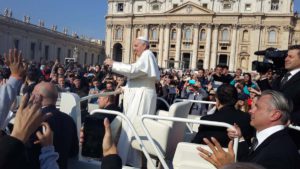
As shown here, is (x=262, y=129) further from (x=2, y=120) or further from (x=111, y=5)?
(x=111, y=5)

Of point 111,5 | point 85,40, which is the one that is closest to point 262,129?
point 111,5

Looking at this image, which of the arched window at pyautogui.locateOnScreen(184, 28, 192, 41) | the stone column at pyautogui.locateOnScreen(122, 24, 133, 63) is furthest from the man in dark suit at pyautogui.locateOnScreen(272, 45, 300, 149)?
the stone column at pyautogui.locateOnScreen(122, 24, 133, 63)

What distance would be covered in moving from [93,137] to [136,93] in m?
1.01

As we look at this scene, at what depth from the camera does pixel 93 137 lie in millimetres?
3430

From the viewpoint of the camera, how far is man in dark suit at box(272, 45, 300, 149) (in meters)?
3.32

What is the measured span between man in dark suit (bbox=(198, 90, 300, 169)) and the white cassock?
Result: 1735mm

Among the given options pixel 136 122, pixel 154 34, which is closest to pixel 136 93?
pixel 136 122

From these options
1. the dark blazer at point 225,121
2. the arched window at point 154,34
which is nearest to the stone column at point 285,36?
the arched window at point 154,34

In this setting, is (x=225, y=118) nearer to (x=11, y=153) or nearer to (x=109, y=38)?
(x=11, y=153)

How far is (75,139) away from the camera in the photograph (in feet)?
10.6

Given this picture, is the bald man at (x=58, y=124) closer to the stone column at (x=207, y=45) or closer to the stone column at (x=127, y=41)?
the stone column at (x=207, y=45)

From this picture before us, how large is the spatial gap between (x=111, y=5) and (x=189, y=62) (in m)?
18.5

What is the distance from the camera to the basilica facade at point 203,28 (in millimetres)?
52500

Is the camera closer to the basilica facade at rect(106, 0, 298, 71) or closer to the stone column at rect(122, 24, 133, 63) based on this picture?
the basilica facade at rect(106, 0, 298, 71)
